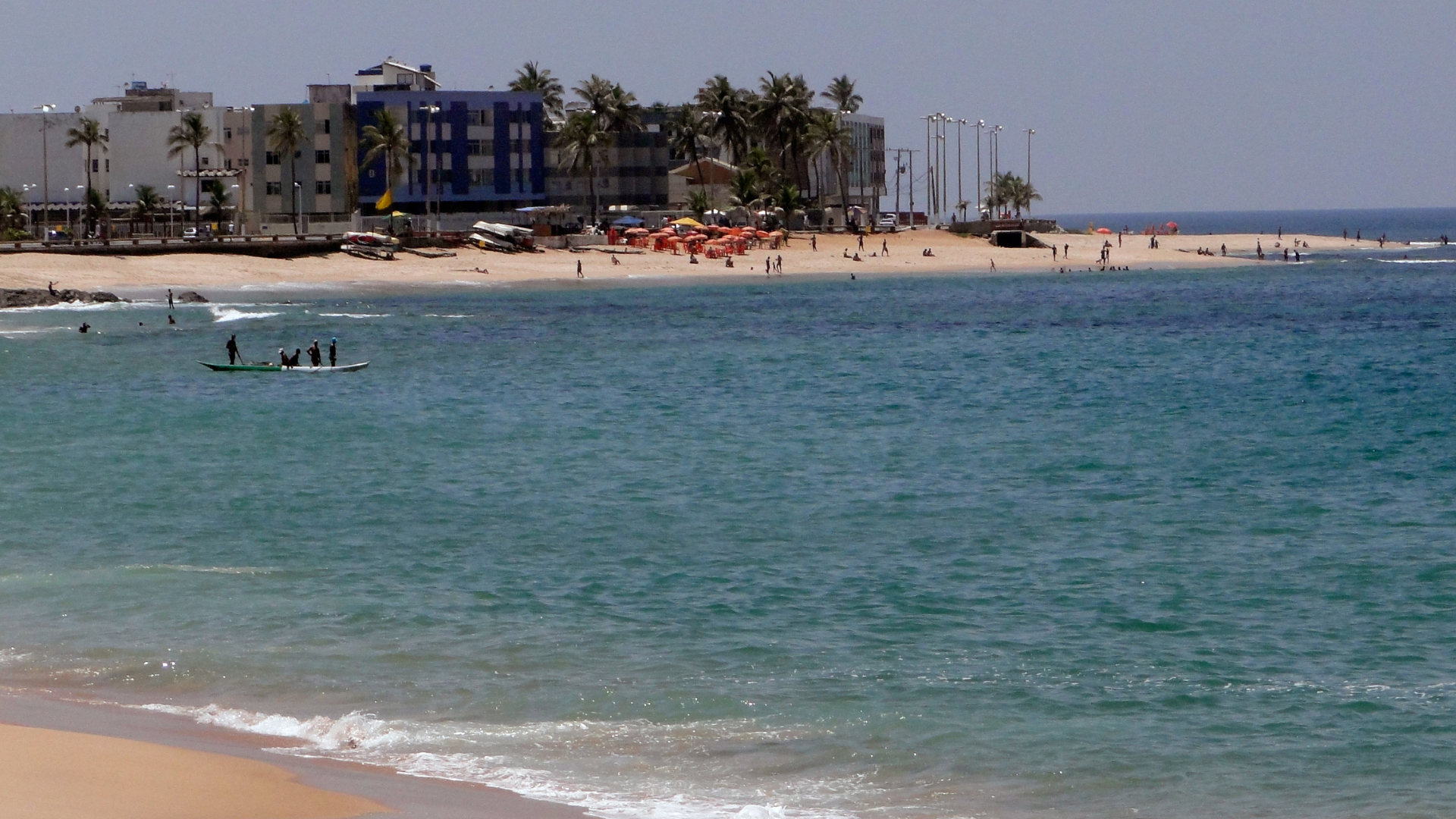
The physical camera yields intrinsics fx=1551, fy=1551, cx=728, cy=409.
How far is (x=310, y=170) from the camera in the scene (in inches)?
4658

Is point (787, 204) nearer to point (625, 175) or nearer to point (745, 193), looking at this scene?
point (745, 193)

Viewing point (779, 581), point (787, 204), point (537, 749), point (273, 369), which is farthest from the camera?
point (787, 204)

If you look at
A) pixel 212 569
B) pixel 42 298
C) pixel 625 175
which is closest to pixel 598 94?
pixel 625 175

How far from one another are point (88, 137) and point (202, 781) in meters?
118

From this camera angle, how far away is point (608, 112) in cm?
13200

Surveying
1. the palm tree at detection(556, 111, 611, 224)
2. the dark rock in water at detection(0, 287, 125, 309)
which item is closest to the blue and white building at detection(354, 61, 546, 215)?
the palm tree at detection(556, 111, 611, 224)

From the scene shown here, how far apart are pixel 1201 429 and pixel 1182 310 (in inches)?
1714

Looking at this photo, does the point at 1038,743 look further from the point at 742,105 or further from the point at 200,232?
the point at 742,105

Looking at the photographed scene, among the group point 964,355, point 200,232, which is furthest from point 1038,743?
point 200,232

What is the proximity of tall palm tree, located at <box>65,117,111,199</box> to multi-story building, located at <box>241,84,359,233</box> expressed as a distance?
1209 centimetres

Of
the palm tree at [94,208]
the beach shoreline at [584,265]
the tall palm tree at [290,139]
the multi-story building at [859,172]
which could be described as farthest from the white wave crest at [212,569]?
the multi-story building at [859,172]

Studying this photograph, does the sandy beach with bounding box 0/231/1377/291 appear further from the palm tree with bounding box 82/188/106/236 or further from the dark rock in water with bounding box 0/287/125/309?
the palm tree with bounding box 82/188/106/236

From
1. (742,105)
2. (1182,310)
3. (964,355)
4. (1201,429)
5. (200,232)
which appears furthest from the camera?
(742,105)

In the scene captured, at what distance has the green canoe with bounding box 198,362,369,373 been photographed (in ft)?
149
